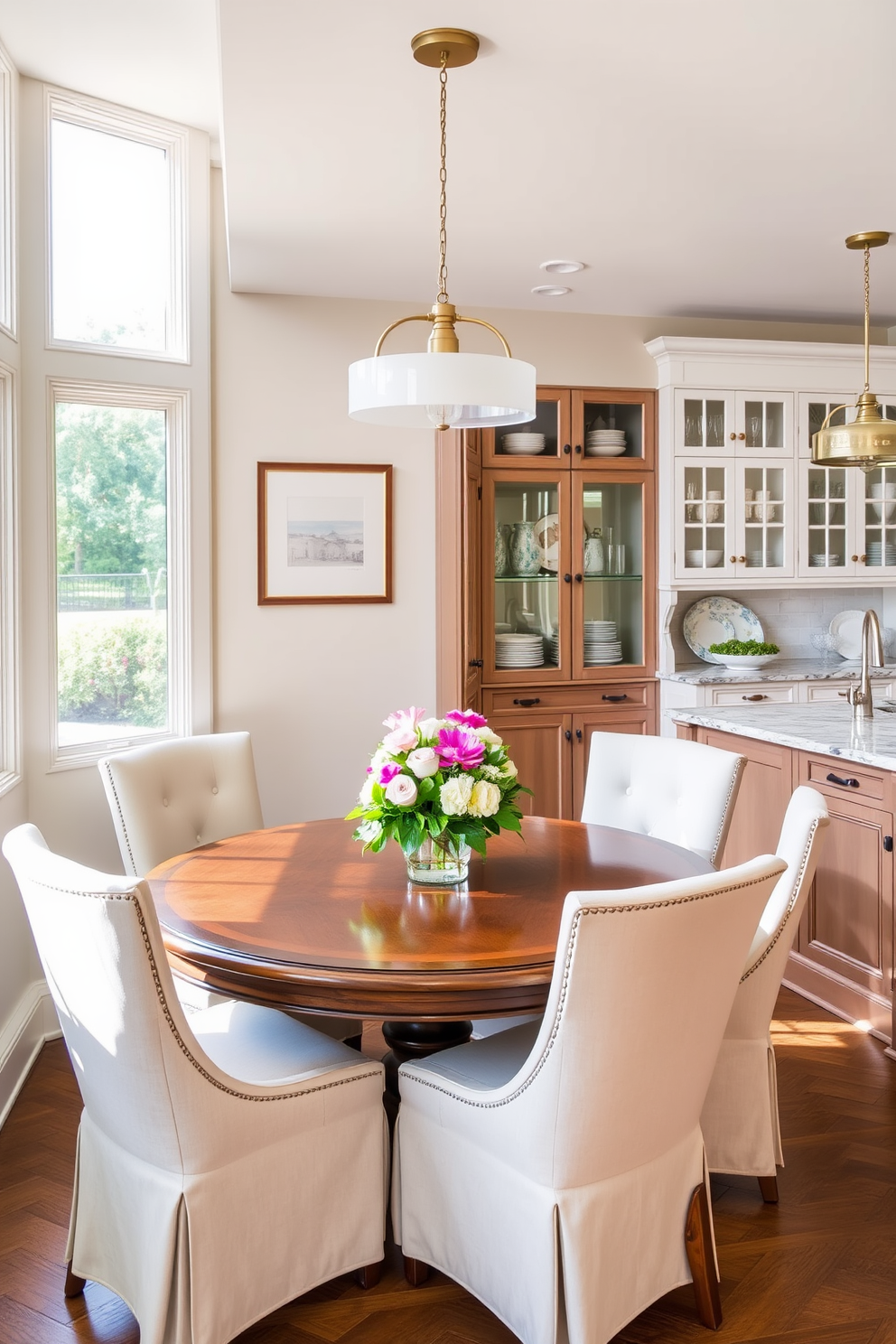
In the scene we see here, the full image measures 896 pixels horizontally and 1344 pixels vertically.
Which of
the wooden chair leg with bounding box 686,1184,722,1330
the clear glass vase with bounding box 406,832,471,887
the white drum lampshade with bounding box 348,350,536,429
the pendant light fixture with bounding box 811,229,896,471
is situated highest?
the pendant light fixture with bounding box 811,229,896,471

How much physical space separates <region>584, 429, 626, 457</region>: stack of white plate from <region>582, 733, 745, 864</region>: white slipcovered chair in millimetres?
1987

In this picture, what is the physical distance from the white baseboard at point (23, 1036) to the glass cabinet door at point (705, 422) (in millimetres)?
3367

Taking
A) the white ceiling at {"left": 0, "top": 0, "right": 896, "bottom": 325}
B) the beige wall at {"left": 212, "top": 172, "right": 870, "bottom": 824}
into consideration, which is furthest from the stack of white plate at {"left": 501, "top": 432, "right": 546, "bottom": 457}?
the white ceiling at {"left": 0, "top": 0, "right": 896, "bottom": 325}

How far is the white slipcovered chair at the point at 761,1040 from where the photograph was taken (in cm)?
216

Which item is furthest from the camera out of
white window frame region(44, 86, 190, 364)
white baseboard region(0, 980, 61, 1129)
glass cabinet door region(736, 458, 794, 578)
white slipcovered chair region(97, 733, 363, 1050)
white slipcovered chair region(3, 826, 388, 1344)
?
glass cabinet door region(736, 458, 794, 578)

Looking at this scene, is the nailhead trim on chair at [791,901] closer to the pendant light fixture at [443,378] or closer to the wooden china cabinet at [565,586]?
the pendant light fixture at [443,378]

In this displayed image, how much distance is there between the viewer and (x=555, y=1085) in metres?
1.64

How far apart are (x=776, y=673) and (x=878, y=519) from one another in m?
1.00

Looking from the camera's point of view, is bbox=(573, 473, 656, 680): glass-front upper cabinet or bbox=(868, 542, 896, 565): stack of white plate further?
bbox=(868, 542, 896, 565): stack of white plate

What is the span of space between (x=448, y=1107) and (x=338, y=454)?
291cm

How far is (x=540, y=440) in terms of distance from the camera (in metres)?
4.64

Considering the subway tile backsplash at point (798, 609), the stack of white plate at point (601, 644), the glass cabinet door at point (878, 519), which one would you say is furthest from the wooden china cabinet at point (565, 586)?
the glass cabinet door at point (878, 519)

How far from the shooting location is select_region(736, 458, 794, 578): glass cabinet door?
15.9ft

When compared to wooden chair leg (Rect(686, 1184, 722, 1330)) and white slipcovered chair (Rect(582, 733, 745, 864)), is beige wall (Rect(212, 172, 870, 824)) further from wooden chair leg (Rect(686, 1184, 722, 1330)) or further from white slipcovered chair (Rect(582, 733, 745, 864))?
wooden chair leg (Rect(686, 1184, 722, 1330))
